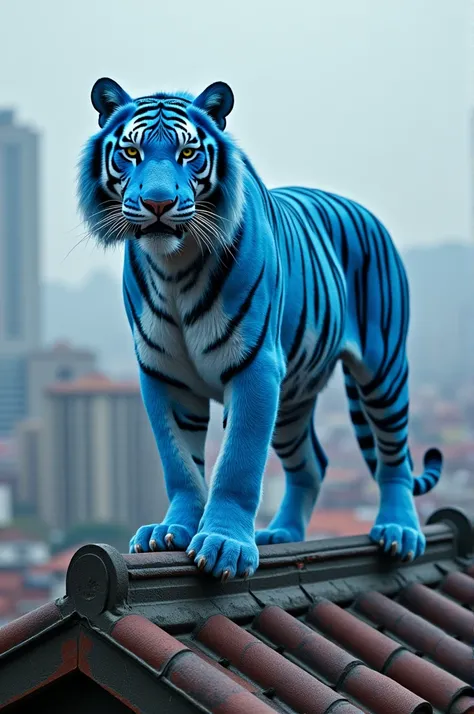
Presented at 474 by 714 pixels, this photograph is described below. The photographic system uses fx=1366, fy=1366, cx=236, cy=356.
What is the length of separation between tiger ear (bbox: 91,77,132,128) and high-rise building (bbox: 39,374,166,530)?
65711 mm

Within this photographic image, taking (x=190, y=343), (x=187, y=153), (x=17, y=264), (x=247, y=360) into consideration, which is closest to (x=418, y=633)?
(x=247, y=360)

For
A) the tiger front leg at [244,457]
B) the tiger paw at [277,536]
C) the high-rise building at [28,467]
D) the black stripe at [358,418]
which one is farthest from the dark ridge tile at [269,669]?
the high-rise building at [28,467]

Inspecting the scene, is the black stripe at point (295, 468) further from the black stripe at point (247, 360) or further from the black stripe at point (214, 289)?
the black stripe at point (214, 289)

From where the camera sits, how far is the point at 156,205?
10.9ft

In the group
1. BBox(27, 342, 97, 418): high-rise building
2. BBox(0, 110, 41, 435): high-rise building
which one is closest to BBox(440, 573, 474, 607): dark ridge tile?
BBox(27, 342, 97, 418): high-rise building

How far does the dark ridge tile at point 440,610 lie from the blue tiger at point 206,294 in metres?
0.74

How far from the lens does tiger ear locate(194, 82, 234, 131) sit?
366 centimetres

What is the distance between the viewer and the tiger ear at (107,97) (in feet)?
12.0

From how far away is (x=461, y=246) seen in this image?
275 ft

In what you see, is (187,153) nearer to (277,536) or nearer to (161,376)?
(161,376)

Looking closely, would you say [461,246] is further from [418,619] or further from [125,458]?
[418,619]

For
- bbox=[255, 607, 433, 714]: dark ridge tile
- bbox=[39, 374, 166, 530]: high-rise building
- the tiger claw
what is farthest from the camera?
bbox=[39, 374, 166, 530]: high-rise building

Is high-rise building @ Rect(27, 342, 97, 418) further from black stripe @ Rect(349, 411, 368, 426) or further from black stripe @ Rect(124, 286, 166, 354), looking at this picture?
black stripe @ Rect(124, 286, 166, 354)

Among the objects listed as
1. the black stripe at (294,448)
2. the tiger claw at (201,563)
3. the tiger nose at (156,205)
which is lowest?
the tiger claw at (201,563)
